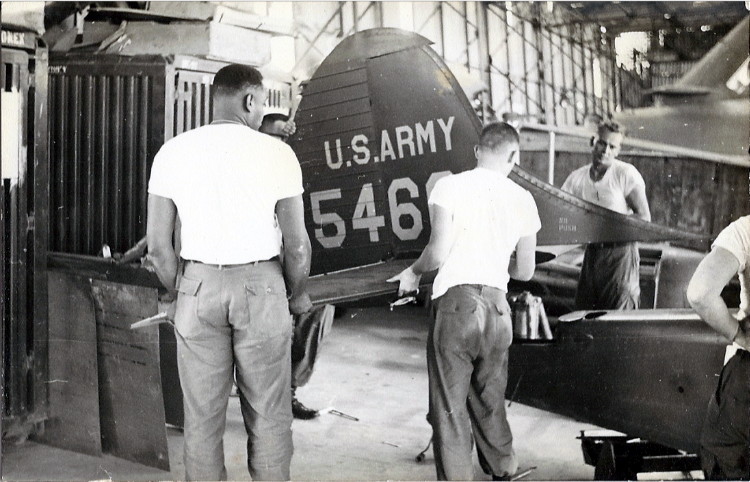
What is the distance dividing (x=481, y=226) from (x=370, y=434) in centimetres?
103

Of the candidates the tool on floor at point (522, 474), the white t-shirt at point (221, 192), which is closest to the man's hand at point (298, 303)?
the white t-shirt at point (221, 192)

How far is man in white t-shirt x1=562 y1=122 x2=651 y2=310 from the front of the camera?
2.88 metres

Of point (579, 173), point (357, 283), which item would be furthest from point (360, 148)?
point (579, 173)

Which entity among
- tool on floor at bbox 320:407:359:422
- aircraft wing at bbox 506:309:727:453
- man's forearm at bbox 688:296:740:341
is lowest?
tool on floor at bbox 320:407:359:422

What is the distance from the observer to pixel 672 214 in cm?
284

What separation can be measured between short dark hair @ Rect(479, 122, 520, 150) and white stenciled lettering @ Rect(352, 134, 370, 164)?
2.03 feet

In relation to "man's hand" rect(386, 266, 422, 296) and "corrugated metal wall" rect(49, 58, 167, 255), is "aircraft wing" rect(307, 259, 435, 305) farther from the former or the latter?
"corrugated metal wall" rect(49, 58, 167, 255)

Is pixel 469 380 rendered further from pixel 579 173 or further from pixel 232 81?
pixel 232 81

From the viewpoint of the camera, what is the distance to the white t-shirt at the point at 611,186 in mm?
2885

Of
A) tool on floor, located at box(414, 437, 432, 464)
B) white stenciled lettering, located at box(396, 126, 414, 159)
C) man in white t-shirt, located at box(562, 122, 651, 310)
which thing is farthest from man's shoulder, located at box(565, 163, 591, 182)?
tool on floor, located at box(414, 437, 432, 464)

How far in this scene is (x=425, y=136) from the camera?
305cm

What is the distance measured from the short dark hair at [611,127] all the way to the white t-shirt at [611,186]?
0.13 meters

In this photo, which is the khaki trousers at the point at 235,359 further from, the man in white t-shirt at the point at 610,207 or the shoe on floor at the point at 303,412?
the man in white t-shirt at the point at 610,207

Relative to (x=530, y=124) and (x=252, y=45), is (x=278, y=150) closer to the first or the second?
(x=252, y=45)
